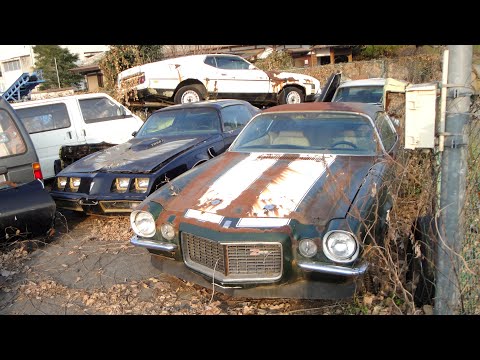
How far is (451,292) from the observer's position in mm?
2594

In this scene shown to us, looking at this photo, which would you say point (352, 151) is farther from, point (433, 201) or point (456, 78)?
point (456, 78)

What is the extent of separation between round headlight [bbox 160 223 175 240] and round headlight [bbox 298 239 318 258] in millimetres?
1121

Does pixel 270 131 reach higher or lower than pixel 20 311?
higher

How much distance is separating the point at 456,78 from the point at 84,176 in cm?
473

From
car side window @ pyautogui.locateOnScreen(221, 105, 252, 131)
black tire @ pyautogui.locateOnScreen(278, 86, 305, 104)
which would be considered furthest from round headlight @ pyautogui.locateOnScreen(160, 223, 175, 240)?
black tire @ pyautogui.locateOnScreen(278, 86, 305, 104)

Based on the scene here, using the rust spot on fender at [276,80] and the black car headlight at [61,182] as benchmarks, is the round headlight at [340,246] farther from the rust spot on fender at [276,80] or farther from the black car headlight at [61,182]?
the rust spot on fender at [276,80]

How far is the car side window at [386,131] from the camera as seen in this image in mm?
4518

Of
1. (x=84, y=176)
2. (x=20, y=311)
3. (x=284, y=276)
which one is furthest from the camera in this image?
(x=84, y=176)

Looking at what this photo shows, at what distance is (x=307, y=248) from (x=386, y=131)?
224cm

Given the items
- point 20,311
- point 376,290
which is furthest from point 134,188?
point 376,290

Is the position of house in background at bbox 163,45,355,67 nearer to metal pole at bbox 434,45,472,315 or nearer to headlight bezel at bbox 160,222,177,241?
headlight bezel at bbox 160,222,177,241

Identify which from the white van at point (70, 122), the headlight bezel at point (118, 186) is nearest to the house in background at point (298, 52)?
the white van at point (70, 122)

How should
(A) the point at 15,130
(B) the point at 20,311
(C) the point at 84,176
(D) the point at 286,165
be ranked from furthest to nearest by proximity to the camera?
(C) the point at 84,176
(A) the point at 15,130
(D) the point at 286,165
(B) the point at 20,311

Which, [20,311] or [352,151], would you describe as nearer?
[20,311]
